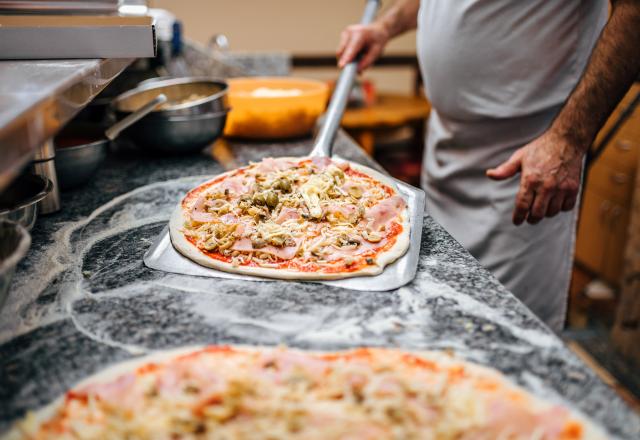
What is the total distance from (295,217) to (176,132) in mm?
780

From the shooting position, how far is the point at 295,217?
1.42 m

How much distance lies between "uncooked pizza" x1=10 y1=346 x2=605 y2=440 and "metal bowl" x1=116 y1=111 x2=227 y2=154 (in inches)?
47.4

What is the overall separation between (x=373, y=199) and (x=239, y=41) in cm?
364

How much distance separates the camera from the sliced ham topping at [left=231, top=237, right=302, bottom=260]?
1252 mm

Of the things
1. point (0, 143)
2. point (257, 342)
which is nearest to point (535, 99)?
point (257, 342)

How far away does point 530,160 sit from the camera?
1.55 m

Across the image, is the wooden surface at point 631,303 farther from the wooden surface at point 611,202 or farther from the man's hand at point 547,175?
the man's hand at point 547,175

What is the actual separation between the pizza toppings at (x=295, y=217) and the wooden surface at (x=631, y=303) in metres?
2.02

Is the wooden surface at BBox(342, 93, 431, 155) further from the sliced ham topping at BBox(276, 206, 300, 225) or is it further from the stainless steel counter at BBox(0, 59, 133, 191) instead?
the stainless steel counter at BBox(0, 59, 133, 191)

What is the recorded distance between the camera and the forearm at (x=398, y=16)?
248 cm

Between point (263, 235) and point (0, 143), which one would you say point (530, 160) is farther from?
point (0, 143)

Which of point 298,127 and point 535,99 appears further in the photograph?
point 298,127

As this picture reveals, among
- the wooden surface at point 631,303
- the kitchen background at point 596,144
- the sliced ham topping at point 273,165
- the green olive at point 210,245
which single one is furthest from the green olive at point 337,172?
the wooden surface at point 631,303

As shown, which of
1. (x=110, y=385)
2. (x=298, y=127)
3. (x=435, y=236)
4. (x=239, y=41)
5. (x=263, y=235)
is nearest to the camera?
(x=110, y=385)
